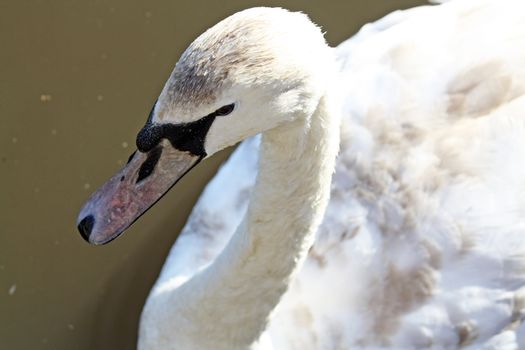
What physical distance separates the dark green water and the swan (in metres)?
0.54

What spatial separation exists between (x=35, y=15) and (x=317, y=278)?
2.30 meters

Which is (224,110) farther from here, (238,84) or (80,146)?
(80,146)

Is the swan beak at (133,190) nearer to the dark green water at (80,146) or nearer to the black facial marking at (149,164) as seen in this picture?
the black facial marking at (149,164)

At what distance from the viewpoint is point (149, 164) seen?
8.20 ft

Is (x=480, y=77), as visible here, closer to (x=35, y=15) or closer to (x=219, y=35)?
(x=219, y=35)

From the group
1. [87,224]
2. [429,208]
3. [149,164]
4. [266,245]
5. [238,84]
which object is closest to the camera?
[238,84]

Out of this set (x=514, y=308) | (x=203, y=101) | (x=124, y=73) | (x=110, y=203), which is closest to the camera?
(x=203, y=101)

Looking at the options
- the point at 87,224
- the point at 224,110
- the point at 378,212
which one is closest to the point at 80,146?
the point at 378,212

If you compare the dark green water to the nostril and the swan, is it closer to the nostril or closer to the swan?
the swan

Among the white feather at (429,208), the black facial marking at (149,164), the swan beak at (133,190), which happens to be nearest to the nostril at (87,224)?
the swan beak at (133,190)

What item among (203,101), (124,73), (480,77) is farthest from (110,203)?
(124,73)

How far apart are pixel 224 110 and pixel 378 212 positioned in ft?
3.76

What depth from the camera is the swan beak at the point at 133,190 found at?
2480 millimetres

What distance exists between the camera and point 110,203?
8.60 ft
